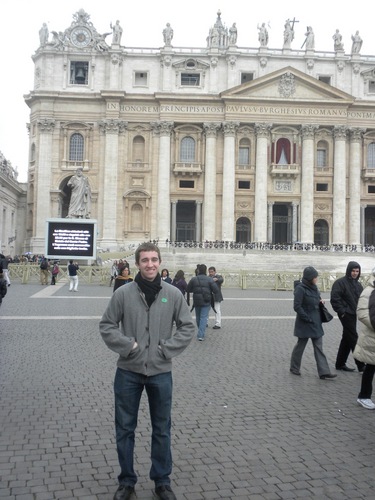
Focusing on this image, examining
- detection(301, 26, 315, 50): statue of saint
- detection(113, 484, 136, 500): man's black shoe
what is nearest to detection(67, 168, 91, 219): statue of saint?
detection(301, 26, 315, 50): statue of saint

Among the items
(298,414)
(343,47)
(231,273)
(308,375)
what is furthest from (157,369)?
(343,47)

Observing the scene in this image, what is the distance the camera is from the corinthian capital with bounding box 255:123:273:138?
48.4 meters

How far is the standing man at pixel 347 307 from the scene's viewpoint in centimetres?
860

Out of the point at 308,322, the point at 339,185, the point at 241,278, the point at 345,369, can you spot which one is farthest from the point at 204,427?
the point at 339,185

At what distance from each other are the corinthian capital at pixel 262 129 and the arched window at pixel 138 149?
1117cm

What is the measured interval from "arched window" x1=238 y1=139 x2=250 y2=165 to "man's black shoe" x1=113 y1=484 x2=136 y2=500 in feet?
155

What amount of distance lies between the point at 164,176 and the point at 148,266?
4480 centimetres

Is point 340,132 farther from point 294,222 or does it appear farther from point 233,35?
point 233,35

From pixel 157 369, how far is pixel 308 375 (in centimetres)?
484

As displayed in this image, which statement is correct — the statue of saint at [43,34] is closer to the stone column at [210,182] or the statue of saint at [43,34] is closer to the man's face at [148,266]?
the stone column at [210,182]

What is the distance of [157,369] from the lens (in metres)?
4.07

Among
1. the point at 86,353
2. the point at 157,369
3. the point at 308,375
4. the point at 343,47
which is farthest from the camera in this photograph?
the point at 343,47

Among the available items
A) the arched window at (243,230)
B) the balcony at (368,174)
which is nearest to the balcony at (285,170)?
the arched window at (243,230)

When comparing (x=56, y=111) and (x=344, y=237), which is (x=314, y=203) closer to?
(x=344, y=237)
